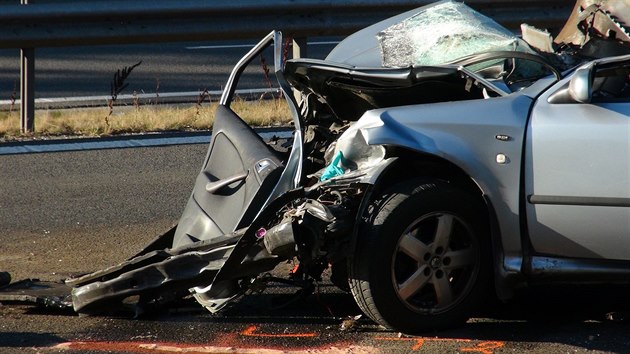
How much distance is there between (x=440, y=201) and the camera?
540 centimetres

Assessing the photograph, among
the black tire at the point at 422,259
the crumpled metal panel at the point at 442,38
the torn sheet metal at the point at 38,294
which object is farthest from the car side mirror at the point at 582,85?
the torn sheet metal at the point at 38,294

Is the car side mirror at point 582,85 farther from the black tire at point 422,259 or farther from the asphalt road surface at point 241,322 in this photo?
the asphalt road surface at point 241,322

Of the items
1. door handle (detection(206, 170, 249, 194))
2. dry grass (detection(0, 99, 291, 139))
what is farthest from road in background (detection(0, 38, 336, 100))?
door handle (detection(206, 170, 249, 194))

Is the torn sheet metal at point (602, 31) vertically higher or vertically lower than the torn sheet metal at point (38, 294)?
higher

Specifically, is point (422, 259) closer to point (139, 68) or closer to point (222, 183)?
point (222, 183)

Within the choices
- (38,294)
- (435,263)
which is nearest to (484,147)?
(435,263)

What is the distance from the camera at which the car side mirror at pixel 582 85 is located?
17.5 feet

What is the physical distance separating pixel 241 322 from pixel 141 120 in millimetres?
5080

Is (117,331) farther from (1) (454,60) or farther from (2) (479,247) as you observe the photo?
(1) (454,60)

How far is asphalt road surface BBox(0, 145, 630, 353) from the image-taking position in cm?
533

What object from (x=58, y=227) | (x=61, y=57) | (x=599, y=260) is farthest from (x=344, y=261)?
(x=61, y=57)

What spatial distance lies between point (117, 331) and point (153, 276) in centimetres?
32

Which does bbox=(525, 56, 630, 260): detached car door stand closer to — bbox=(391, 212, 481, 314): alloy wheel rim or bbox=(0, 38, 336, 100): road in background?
bbox=(391, 212, 481, 314): alloy wheel rim

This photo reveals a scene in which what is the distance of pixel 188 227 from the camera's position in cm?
617
